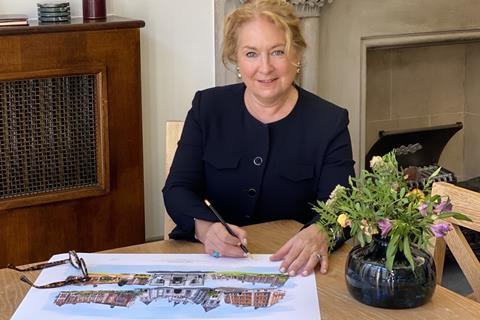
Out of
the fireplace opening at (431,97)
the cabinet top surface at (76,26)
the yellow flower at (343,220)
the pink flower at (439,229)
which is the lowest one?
the pink flower at (439,229)

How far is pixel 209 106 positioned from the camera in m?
2.18

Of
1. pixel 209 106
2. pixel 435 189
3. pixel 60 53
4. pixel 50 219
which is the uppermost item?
pixel 60 53

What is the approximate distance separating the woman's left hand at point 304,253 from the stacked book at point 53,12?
1.51m

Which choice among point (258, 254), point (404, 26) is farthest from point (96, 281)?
point (404, 26)

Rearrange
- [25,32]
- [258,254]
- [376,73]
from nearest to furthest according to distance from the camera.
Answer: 1. [258,254]
2. [25,32]
3. [376,73]

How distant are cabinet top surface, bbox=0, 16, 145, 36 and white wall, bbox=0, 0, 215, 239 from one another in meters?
0.17

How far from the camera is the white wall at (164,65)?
3.23 metres

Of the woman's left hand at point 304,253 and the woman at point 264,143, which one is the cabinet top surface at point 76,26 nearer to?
the woman at point 264,143

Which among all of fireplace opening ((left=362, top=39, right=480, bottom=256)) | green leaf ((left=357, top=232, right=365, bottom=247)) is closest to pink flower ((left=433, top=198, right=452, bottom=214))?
green leaf ((left=357, top=232, right=365, bottom=247))

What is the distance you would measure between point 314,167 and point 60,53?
1205mm

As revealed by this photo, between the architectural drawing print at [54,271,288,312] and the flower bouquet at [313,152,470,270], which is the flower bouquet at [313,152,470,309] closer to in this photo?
the flower bouquet at [313,152,470,270]

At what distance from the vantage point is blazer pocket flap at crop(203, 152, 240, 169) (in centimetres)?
208

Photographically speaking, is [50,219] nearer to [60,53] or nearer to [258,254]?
[60,53]

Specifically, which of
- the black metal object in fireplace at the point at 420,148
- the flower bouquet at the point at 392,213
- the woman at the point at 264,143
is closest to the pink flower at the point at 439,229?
the flower bouquet at the point at 392,213
